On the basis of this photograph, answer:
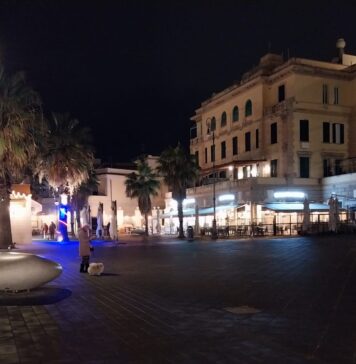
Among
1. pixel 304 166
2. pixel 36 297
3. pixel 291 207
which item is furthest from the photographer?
pixel 304 166

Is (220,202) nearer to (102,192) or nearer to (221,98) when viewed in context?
(221,98)

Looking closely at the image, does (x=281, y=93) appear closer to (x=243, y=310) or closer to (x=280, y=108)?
(x=280, y=108)

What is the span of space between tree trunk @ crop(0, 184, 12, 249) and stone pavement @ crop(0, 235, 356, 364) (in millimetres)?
16636

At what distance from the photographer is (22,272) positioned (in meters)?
11.3

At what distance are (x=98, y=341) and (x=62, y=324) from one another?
1.43m

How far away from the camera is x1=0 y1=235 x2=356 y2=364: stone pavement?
6562 millimetres

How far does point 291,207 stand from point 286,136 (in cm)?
818

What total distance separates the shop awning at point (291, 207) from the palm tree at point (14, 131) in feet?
83.1

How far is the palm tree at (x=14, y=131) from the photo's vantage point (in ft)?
88.5

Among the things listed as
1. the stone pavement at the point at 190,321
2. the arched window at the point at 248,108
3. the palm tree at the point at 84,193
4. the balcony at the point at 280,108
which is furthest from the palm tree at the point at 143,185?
the stone pavement at the point at 190,321

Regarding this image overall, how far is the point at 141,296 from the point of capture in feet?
37.7

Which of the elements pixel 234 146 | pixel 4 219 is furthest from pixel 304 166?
pixel 4 219

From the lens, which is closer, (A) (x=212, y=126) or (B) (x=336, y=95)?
(B) (x=336, y=95)

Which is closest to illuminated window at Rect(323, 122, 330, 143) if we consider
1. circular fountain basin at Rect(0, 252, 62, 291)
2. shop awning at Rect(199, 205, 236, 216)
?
shop awning at Rect(199, 205, 236, 216)
